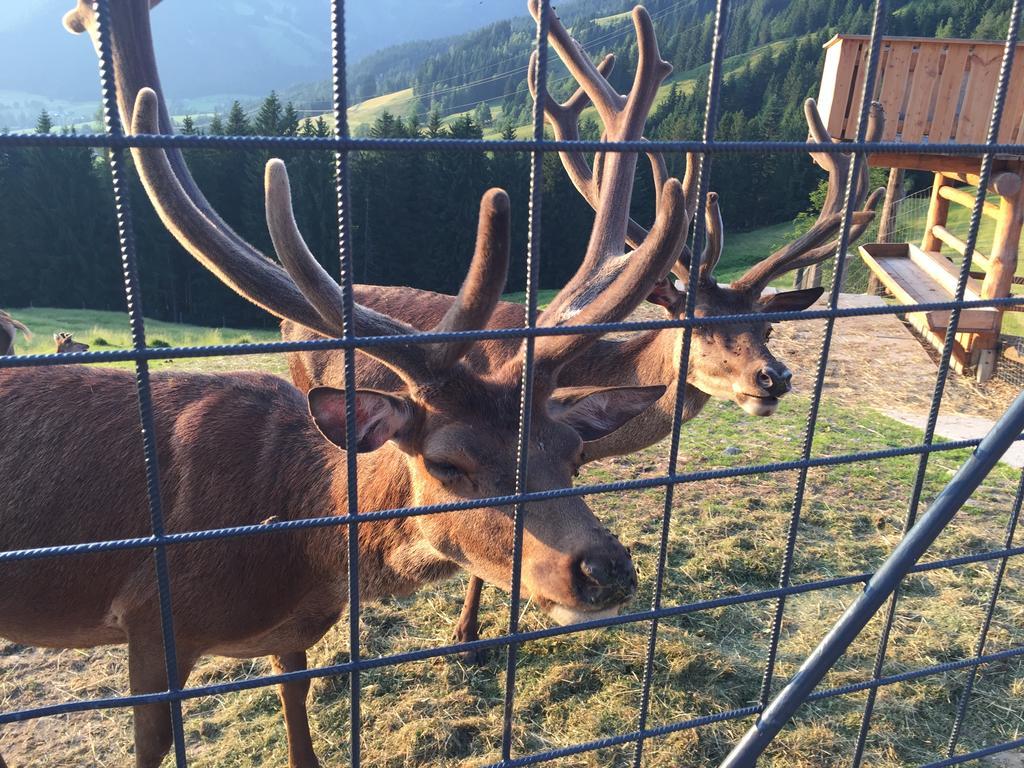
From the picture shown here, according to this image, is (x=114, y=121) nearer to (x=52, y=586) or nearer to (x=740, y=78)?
(x=52, y=586)

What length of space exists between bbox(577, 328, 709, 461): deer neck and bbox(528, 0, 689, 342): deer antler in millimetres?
915

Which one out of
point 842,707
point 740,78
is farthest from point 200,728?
point 740,78

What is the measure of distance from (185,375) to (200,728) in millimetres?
1866

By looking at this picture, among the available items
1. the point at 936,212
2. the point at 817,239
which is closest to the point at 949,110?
the point at 936,212

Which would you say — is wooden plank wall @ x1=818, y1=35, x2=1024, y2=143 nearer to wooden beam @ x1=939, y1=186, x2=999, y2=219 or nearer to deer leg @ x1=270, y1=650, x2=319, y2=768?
wooden beam @ x1=939, y1=186, x2=999, y2=219

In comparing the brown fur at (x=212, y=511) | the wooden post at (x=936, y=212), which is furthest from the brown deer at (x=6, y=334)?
the wooden post at (x=936, y=212)

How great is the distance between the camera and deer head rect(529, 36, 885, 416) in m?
5.14

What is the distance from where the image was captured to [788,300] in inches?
243

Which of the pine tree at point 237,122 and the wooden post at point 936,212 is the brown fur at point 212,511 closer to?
the wooden post at point 936,212

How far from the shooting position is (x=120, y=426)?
3271mm

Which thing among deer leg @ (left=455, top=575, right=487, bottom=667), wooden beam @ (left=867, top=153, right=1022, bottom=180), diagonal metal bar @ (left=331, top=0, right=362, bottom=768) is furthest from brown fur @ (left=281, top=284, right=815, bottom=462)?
wooden beam @ (left=867, top=153, right=1022, bottom=180)

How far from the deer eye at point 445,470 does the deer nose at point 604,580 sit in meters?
0.57

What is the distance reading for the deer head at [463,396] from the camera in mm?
2166

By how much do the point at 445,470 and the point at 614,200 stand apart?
1.75m
